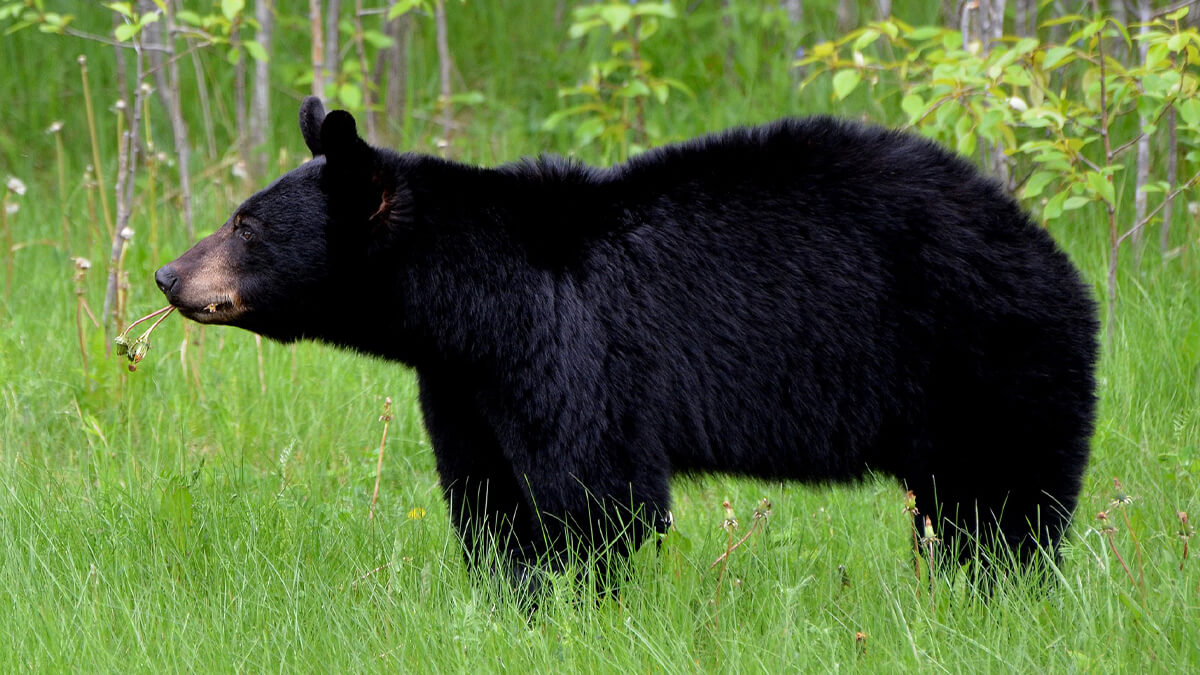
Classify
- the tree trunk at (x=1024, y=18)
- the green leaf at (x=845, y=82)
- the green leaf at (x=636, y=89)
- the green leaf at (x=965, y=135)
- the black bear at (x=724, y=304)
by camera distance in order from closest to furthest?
1. the black bear at (x=724, y=304)
2. the green leaf at (x=965, y=135)
3. the green leaf at (x=845, y=82)
4. the tree trunk at (x=1024, y=18)
5. the green leaf at (x=636, y=89)

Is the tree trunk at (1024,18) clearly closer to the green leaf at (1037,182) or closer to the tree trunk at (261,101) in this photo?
the green leaf at (1037,182)

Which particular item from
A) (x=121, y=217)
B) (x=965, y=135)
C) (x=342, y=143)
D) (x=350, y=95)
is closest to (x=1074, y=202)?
(x=965, y=135)

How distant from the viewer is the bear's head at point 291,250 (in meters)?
3.38

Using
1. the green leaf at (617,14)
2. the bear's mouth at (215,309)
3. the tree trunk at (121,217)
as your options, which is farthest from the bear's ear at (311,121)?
the green leaf at (617,14)

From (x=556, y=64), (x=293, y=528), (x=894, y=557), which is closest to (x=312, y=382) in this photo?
(x=293, y=528)

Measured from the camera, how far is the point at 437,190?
342 cm

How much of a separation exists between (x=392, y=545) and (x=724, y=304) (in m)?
1.22

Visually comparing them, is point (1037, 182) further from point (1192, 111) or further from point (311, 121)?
point (311, 121)

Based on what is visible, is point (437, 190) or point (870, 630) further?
point (437, 190)

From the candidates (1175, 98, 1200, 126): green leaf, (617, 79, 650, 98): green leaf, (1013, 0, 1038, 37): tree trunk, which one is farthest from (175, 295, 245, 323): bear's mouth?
(1013, 0, 1038, 37): tree trunk

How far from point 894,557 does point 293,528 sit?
69.2 inches

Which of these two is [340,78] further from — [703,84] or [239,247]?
[239,247]

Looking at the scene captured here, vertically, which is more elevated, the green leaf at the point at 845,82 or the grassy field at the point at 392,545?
the green leaf at the point at 845,82

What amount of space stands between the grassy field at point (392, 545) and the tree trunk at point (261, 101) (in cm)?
129
